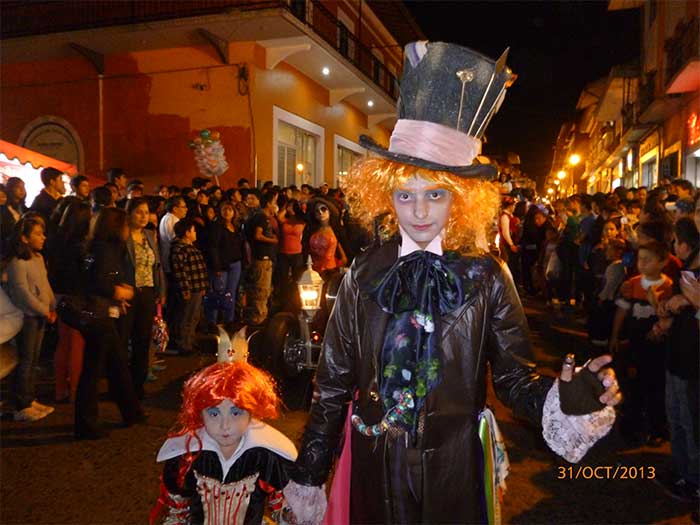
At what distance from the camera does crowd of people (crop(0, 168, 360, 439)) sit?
4617 mm

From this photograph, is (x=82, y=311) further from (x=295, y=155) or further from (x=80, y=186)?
(x=295, y=155)

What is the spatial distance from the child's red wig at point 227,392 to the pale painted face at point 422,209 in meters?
1.02

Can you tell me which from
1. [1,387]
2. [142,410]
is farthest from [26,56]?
[142,410]

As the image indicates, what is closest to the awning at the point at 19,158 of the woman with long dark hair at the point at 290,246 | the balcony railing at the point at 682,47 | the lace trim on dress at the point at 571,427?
the woman with long dark hair at the point at 290,246

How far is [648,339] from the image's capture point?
14.3 ft

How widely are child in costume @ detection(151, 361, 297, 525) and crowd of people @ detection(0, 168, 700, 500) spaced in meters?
2.43

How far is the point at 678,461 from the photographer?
148 inches

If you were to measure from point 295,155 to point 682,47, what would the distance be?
9789 millimetres

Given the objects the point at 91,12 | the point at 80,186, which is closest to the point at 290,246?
the point at 80,186

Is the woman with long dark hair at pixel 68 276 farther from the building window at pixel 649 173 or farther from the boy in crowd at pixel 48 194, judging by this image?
the building window at pixel 649 173

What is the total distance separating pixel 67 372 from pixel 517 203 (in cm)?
1077

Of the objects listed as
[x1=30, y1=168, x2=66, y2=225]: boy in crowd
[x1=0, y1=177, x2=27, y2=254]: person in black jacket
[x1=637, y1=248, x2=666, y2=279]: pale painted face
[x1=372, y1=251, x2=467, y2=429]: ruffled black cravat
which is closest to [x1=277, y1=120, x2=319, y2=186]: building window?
[x1=30, y1=168, x2=66, y2=225]: boy in crowd

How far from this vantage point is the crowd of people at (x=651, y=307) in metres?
3.62
